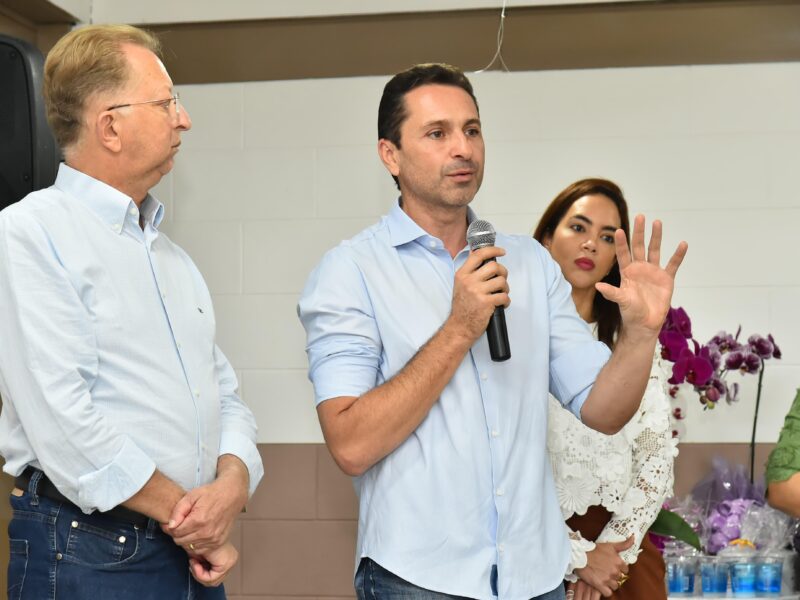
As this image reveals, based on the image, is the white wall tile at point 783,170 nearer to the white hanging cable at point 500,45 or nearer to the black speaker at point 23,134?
the white hanging cable at point 500,45

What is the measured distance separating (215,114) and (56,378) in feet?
7.21

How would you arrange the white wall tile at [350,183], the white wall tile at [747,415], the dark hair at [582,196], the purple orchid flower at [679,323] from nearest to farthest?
the dark hair at [582,196] → the purple orchid flower at [679,323] → the white wall tile at [747,415] → the white wall tile at [350,183]

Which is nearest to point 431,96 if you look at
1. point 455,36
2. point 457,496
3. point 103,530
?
point 457,496

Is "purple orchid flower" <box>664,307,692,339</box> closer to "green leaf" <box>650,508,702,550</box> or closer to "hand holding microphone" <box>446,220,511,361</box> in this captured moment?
"green leaf" <box>650,508,702,550</box>

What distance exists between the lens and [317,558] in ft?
11.4

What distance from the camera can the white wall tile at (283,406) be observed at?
351cm

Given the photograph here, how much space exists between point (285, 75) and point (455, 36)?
2.05 ft

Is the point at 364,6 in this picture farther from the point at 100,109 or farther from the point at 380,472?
the point at 380,472

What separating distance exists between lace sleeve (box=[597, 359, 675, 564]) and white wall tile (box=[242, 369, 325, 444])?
141cm

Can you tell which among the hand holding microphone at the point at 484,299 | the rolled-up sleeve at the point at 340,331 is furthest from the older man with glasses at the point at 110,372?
the hand holding microphone at the point at 484,299

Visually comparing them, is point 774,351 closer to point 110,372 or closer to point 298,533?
point 298,533

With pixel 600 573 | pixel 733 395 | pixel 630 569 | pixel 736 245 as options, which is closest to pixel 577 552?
pixel 600 573

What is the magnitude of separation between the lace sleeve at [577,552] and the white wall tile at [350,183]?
1.62 meters

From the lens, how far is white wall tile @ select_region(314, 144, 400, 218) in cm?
356
